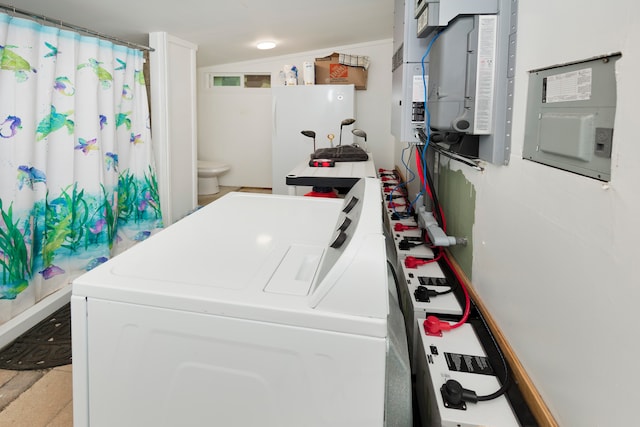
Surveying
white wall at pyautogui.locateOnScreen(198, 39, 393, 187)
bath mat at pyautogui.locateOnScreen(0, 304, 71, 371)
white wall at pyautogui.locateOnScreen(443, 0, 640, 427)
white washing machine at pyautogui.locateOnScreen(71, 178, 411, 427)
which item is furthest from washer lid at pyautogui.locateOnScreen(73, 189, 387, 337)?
white wall at pyautogui.locateOnScreen(198, 39, 393, 187)

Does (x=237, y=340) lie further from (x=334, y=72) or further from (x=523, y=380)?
(x=334, y=72)

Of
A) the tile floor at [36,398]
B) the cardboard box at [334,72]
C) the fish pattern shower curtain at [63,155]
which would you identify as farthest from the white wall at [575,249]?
the cardboard box at [334,72]

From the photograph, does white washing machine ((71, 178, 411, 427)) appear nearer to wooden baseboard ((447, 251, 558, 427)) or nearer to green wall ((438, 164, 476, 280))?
wooden baseboard ((447, 251, 558, 427))

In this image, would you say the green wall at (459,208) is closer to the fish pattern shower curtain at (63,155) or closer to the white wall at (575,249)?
the white wall at (575,249)

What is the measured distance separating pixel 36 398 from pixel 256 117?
4245 millimetres

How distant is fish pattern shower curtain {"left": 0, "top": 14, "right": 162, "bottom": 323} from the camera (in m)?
1.97

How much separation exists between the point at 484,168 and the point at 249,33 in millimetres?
2958

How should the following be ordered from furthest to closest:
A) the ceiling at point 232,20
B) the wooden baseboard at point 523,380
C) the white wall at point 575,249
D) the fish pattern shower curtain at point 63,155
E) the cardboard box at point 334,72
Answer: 1. the cardboard box at point 334,72
2. the ceiling at point 232,20
3. the fish pattern shower curtain at point 63,155
4. the wooden baseboard at point 523,380
5. the white wall at point 575,249

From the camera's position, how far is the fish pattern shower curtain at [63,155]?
1.97 m

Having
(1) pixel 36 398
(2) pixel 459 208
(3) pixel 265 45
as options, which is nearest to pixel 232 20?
(3) pixel 265 45

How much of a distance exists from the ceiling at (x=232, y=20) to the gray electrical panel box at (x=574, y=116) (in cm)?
228

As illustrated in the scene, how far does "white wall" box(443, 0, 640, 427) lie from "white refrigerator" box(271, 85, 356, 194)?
10.3ft

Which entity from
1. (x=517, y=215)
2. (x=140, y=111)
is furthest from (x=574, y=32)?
(x=140, y=111)

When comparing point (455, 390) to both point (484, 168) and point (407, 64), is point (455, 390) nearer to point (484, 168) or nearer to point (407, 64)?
point (484, 168)
